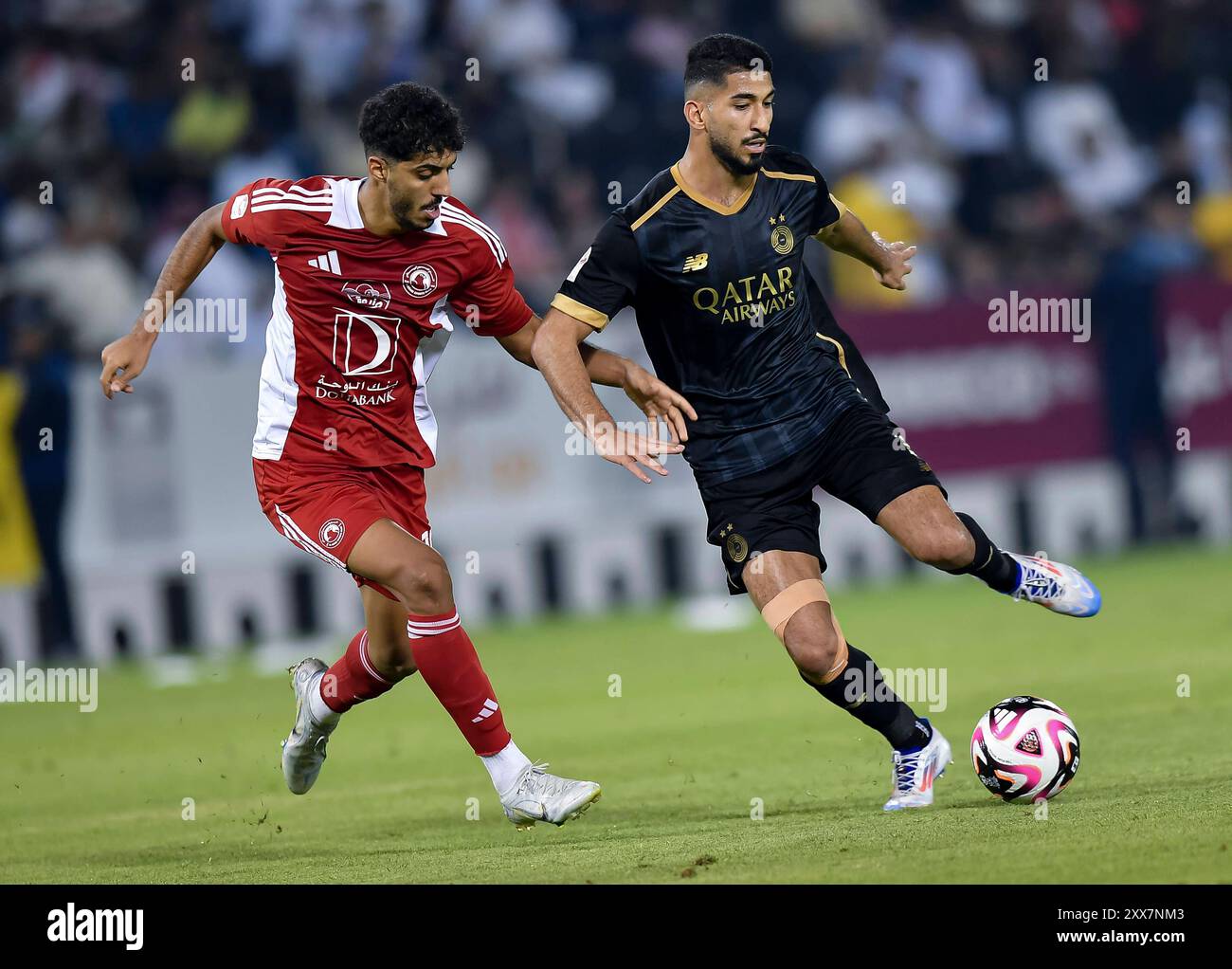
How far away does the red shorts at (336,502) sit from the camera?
6.86 m

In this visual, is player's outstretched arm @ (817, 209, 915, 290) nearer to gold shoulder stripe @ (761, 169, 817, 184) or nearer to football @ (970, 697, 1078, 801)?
gold shoulder stripe @ (761, 169, 817, 184)

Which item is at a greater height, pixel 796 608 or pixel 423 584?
pixel 423 584

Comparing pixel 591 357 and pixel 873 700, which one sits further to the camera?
pixel 591 357

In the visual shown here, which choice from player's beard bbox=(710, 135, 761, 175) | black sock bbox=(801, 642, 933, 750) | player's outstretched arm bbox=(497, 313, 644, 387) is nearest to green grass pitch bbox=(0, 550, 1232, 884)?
black sock bbox=(801, 642, 933, 750)

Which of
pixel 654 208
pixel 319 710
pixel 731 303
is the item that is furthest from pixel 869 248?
pixel 319 710

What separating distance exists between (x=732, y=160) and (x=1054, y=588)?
6.75 ft

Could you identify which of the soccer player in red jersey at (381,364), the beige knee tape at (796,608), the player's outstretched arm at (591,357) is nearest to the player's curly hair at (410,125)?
the soccer player in red jersey at (381,364)

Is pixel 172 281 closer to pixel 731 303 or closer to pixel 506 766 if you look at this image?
pixel 731 303

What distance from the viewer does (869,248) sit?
756 cm

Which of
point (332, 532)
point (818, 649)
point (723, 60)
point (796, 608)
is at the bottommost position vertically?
point (818, 649)

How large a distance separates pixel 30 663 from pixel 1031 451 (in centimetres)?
760

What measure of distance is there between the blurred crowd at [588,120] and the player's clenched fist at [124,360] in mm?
6710

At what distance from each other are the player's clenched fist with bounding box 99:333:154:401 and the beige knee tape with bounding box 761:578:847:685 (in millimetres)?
2444

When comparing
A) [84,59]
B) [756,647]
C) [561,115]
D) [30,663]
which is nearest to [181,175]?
[84,59]
